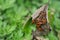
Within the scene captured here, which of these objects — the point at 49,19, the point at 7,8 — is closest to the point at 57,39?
the point at 49,19

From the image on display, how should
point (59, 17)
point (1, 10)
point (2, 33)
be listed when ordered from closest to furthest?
point (2, 33), point (1, 10), point (59, 17)

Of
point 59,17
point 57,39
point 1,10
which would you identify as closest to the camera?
point 57,39

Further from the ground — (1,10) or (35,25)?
(1,10)

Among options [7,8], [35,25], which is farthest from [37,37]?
[7,8]

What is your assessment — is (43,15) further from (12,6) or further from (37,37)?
(12,6)

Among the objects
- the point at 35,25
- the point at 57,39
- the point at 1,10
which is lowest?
the point at 57,39

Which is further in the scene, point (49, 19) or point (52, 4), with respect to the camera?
point (52, 4)
